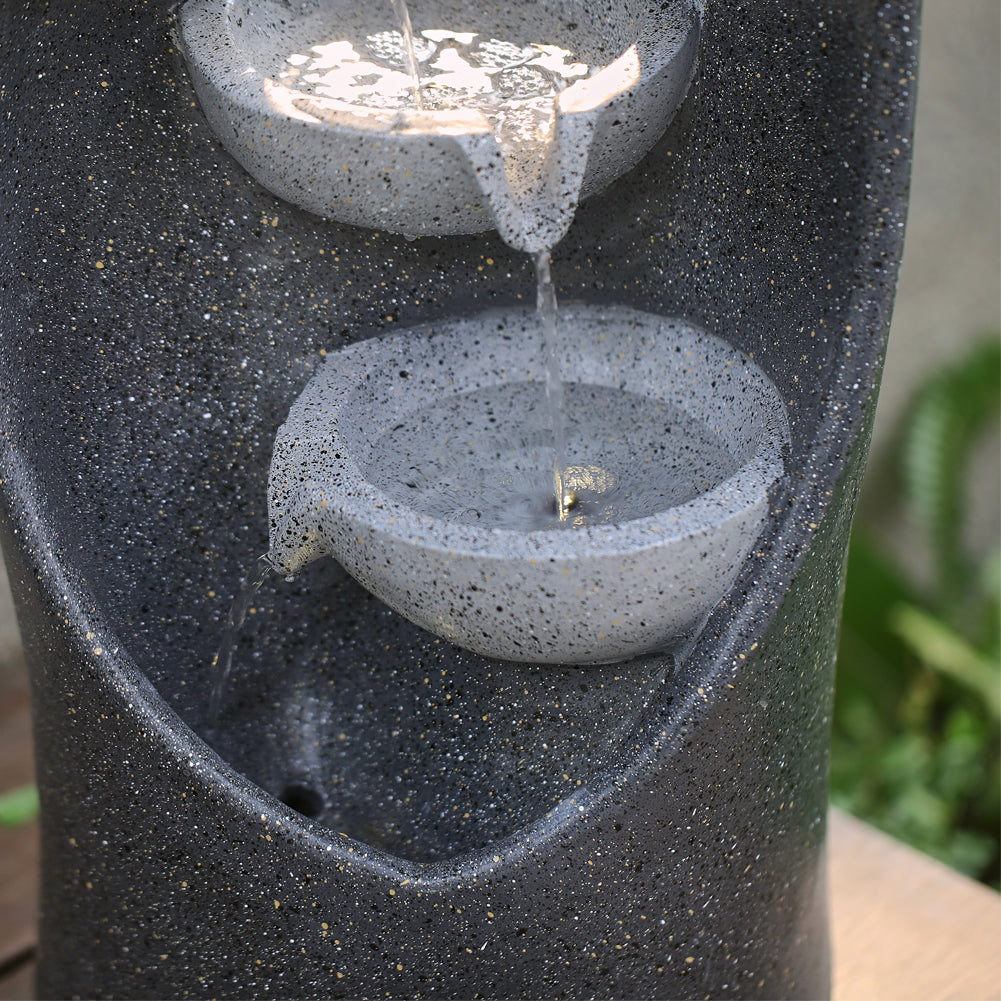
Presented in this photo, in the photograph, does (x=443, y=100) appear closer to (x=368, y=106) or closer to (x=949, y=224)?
(x=368, y=106)

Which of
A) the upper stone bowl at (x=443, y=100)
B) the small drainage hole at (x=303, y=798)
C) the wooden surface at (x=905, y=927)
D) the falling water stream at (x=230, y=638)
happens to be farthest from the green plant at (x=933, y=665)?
the upper stone bowl at (x=443, y=100)

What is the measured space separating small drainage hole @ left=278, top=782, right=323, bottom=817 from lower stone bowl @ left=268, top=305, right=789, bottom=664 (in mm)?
417

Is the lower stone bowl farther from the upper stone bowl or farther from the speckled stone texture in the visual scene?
the upper stone bowl

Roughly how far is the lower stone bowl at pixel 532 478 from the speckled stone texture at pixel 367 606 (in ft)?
0.15

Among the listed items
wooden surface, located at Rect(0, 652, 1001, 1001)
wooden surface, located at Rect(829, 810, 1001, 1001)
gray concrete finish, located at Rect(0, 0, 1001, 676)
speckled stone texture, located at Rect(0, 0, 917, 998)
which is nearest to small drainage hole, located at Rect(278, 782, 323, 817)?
speckled stone texture, located at Rect(0, 0, 917, 998)

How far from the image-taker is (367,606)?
1.48 m

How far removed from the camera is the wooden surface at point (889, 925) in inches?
63.5

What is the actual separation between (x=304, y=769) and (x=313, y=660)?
0.45 ft

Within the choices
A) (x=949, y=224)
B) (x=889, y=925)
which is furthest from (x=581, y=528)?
(x=949, y=224)

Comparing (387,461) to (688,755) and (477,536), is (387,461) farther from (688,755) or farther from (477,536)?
(688,755)

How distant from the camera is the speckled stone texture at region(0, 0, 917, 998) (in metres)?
1.08

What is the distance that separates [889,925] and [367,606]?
925 millimetres

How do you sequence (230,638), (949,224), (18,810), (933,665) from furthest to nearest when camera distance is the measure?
(949,224) → (933,665) → (18,810) → (230,638)

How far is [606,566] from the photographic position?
1.01 meters
